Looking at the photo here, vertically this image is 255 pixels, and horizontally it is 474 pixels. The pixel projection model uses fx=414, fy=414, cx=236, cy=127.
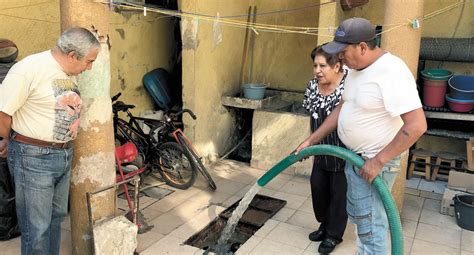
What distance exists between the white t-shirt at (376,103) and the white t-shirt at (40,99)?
160 cm

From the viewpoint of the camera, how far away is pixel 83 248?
9.61 feet

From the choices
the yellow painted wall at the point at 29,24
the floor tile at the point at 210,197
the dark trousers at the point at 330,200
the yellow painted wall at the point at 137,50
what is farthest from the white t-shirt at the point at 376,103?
the yellow painted wall at the point at 137,50

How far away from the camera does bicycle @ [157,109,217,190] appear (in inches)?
176

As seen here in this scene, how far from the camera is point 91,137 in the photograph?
9.04 feet

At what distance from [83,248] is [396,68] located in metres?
2.37

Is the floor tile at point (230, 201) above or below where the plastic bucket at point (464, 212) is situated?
below

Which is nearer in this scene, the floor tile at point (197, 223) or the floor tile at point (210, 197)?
the floor tile at point (197, 223)

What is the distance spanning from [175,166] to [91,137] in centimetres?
197

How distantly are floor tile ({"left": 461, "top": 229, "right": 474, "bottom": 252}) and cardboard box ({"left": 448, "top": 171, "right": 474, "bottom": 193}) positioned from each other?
0.75m

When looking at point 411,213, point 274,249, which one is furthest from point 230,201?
point 411,213

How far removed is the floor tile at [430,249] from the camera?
338 centimetres

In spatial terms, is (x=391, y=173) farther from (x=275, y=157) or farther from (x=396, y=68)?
(x=275, y=157)

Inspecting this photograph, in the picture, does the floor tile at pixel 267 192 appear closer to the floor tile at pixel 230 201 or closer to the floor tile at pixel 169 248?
the floor tile at pixel 230 201

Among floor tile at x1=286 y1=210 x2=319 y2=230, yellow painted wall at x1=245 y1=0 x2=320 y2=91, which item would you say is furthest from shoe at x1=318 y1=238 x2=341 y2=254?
yellow painted wall at x1=245 y1=0 x2=320 y2=91
